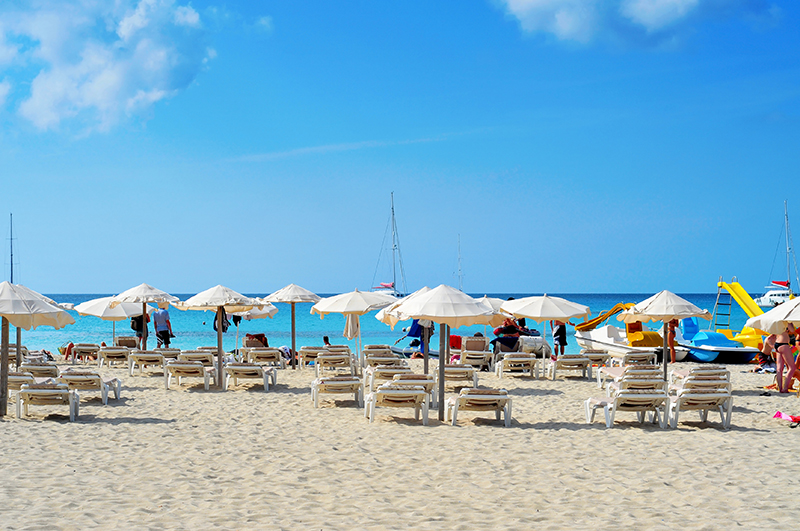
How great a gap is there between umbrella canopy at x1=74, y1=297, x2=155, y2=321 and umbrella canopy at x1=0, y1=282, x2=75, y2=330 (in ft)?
26.5

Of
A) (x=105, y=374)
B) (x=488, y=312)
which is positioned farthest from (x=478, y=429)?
(x=105, y=374)

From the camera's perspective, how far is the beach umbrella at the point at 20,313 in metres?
8.49

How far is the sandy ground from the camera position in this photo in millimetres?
4980

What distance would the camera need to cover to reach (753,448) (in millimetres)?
7379

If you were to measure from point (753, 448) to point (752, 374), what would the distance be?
30.0 ft

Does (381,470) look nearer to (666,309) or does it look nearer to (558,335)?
(666,309)

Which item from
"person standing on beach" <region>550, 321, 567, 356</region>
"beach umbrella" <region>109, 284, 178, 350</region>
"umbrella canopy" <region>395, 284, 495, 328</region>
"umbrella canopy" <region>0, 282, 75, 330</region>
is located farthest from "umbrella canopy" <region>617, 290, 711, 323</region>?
"beach umbrella" <region>109, 284, 178, 350</region>

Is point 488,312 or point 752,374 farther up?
point 488,312

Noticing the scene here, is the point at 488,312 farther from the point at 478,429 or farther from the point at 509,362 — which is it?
the point at 509,362

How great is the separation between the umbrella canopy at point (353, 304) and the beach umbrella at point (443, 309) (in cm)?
417

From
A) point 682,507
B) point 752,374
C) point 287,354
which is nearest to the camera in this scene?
point 682,507

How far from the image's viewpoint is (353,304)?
542 inches

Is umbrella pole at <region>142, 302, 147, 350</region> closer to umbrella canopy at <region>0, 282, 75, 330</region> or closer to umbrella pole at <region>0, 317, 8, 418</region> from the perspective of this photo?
umbrella pole at <region>0, 317, 8, 418</region>

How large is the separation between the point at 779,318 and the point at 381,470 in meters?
7.06
